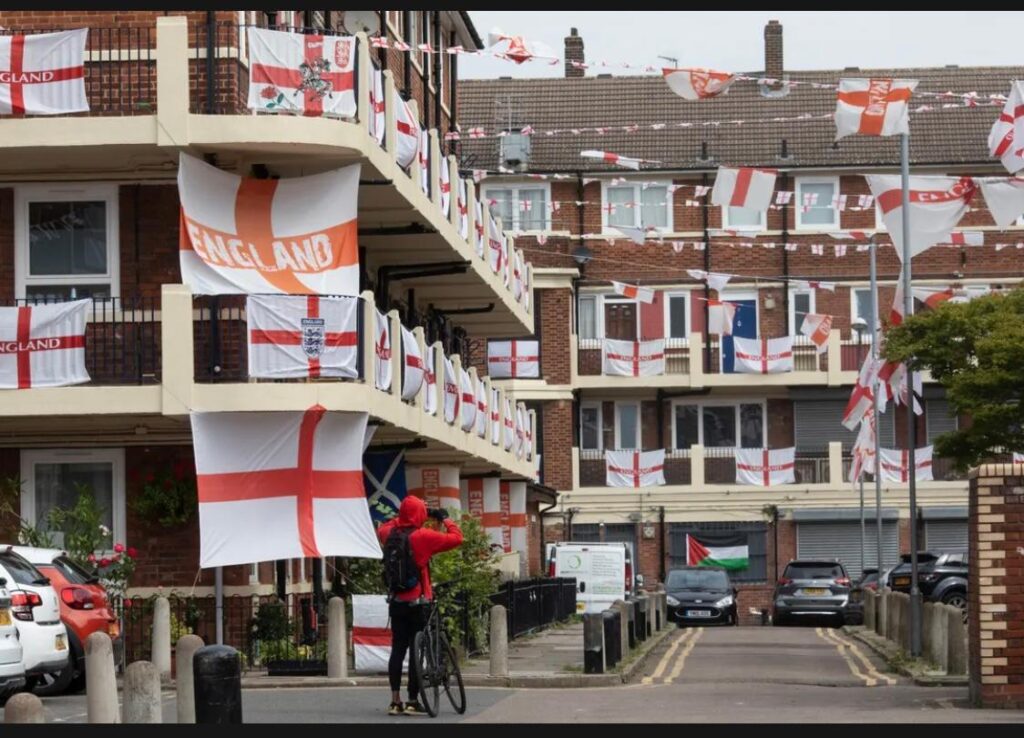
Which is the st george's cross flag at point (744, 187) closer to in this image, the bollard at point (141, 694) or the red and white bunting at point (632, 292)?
the red and white bunting at point (632, 292)

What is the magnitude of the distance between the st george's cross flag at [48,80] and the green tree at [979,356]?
1172 cm

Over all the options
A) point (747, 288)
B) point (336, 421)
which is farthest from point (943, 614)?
point (747, 288)

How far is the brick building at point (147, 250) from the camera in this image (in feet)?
77.5

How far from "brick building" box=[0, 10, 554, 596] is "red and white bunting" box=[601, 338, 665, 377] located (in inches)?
1171

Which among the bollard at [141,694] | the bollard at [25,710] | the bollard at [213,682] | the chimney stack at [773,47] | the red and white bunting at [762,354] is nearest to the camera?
the bollard at [25,710]

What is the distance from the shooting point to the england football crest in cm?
2369

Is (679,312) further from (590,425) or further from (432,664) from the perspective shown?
(432,664)

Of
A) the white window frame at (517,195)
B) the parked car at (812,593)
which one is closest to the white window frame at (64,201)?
A: the parked car at (812,593)

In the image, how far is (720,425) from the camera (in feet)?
196

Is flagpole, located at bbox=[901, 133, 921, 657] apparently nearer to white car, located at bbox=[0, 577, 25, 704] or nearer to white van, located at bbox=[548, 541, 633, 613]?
white car, located at bbox=[0, 577, 25, 704]

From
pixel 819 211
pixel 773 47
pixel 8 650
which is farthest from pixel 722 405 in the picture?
pixel 8 650

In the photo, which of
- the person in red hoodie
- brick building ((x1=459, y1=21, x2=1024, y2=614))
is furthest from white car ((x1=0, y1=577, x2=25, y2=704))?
brick building ((x1=459, y1=21, x2=1024, y2=614))

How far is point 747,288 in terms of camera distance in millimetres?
58688

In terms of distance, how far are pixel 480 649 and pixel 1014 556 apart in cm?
979
